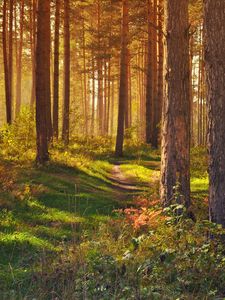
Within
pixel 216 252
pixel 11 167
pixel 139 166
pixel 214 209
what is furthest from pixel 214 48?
pixel 139 166

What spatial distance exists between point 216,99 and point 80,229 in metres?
3.33

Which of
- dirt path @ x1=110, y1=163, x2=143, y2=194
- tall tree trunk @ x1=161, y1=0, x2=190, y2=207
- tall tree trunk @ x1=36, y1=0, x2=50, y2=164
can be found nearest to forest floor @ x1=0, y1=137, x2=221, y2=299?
dirt path @ x1=110, y1=163, x2=143, y2=194

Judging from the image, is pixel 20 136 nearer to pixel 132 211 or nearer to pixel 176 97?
pixel 132 211

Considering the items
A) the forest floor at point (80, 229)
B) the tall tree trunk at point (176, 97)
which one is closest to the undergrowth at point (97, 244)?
the forest floor at point (80, 229)

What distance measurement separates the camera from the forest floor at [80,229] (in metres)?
5.59

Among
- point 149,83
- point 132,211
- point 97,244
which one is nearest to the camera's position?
point 97,244

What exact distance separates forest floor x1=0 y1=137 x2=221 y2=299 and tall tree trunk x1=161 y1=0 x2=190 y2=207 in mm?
895

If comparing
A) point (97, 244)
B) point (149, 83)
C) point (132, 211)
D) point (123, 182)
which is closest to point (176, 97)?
point (132, 211)

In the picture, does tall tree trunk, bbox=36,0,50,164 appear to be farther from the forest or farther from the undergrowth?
the undergrowth

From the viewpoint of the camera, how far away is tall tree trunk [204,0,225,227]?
7.34 meters

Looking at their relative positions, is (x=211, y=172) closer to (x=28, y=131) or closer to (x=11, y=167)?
(x=11, y=167)

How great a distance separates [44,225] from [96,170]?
8024mm

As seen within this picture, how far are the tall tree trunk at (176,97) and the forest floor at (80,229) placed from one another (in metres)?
0.90

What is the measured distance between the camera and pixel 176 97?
9539 mm
